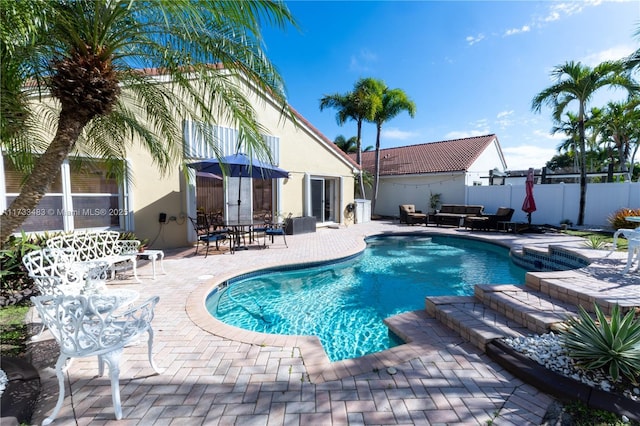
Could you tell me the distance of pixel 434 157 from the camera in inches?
854

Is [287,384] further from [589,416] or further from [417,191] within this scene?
[417,191]

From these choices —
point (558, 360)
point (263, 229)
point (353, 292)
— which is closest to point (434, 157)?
point (263, 229)

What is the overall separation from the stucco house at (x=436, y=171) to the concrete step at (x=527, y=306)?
1479 cm

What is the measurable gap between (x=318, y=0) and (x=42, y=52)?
641 centimetres

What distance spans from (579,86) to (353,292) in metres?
14.3

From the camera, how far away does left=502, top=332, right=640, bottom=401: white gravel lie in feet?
8.94

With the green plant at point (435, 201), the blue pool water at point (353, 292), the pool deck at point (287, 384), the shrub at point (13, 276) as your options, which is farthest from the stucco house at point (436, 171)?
the shrub at point (13, 276)

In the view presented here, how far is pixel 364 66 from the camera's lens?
1719 cm

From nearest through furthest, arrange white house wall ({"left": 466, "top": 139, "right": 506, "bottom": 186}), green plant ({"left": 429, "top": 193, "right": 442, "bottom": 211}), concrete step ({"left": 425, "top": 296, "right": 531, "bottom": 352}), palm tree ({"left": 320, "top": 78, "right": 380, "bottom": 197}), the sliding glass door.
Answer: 1. concrete step ({"left": 425, "top": 296, "right": 531, "bottom": 352})
2. the sliding glass door
3. palm tree ({"left": 320, "top": 78, "right": 380, "bottom": 197})
4. white house wall ({"left": 466, "top": 139, "right": 506, "bottom": 186})
5. green plant ({"left": 429, "top": 193, "right": 442, "bottom": 211})

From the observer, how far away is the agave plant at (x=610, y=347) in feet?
9.17

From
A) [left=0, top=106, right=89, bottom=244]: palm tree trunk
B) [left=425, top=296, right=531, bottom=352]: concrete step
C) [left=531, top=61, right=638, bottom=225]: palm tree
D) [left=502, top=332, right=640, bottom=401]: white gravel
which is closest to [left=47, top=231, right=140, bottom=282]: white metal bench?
[left=0, top=106, right=89, bottom=244]: palm tree trunk

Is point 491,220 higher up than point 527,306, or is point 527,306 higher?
point 491,220

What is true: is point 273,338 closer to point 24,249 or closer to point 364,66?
point 24,249

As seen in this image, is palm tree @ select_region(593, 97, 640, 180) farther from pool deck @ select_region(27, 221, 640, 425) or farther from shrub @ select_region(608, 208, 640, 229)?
pool deck @ select_region(27, 221, 640, 425)
